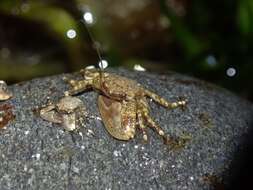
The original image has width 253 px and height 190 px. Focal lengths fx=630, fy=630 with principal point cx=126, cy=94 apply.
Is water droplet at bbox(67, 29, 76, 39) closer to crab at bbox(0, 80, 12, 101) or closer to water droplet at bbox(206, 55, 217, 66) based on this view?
water droplet at bbox(206, 55, 217, 66)

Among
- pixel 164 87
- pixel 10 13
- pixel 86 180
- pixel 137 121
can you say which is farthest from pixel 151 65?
pixel 86 180

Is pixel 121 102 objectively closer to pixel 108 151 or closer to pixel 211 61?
pixel 108 151

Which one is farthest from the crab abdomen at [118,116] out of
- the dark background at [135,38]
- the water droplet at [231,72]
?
the water droplet at [231,72]

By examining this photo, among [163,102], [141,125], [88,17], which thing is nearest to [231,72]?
[88,17]

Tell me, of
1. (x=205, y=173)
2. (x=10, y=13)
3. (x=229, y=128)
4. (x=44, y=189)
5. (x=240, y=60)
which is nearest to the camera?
(x=44, y=189)

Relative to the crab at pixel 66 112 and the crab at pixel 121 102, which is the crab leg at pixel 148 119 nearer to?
the crab at pixel 121 102

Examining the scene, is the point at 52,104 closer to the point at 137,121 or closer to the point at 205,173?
the point at 137,121
